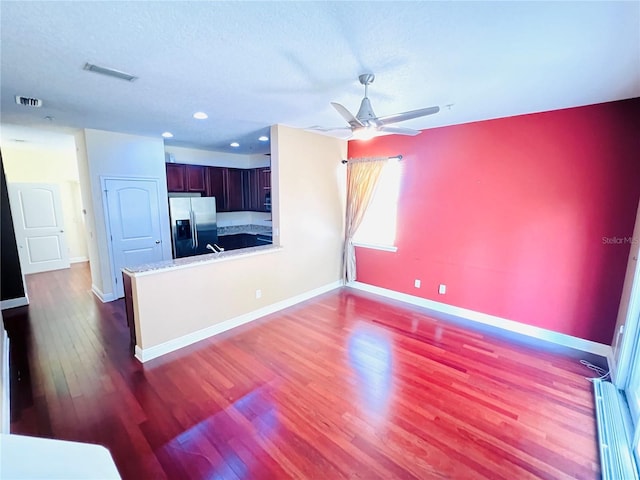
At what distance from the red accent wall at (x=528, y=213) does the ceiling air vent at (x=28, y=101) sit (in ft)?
13.1

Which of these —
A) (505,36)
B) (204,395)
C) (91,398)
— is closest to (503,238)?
(505,36)

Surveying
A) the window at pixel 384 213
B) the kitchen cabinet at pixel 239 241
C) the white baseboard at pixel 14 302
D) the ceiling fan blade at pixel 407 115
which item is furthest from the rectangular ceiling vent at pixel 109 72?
the white baseboard at pixel 14 302

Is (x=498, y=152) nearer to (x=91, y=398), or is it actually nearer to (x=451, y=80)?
(x=451, y=80)

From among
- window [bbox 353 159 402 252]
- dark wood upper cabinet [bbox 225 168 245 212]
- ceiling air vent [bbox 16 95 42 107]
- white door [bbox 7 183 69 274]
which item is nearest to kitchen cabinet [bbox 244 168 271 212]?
dark wood upper cabinet [bbox 225 168 245 212]

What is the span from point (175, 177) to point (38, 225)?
3167 mm

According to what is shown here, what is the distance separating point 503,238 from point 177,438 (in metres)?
3.80

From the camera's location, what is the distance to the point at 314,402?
222cm

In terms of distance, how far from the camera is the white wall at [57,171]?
524cm

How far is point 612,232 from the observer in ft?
9.08

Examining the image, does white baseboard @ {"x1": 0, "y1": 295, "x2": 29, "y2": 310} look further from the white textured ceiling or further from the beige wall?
the beige wall

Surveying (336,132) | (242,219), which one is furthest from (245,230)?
(336,132)

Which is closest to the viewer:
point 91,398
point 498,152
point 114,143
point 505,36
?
point 505,36

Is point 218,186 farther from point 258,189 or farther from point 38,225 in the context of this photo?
point 38,225

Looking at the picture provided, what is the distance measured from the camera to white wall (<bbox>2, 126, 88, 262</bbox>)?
5236mm
